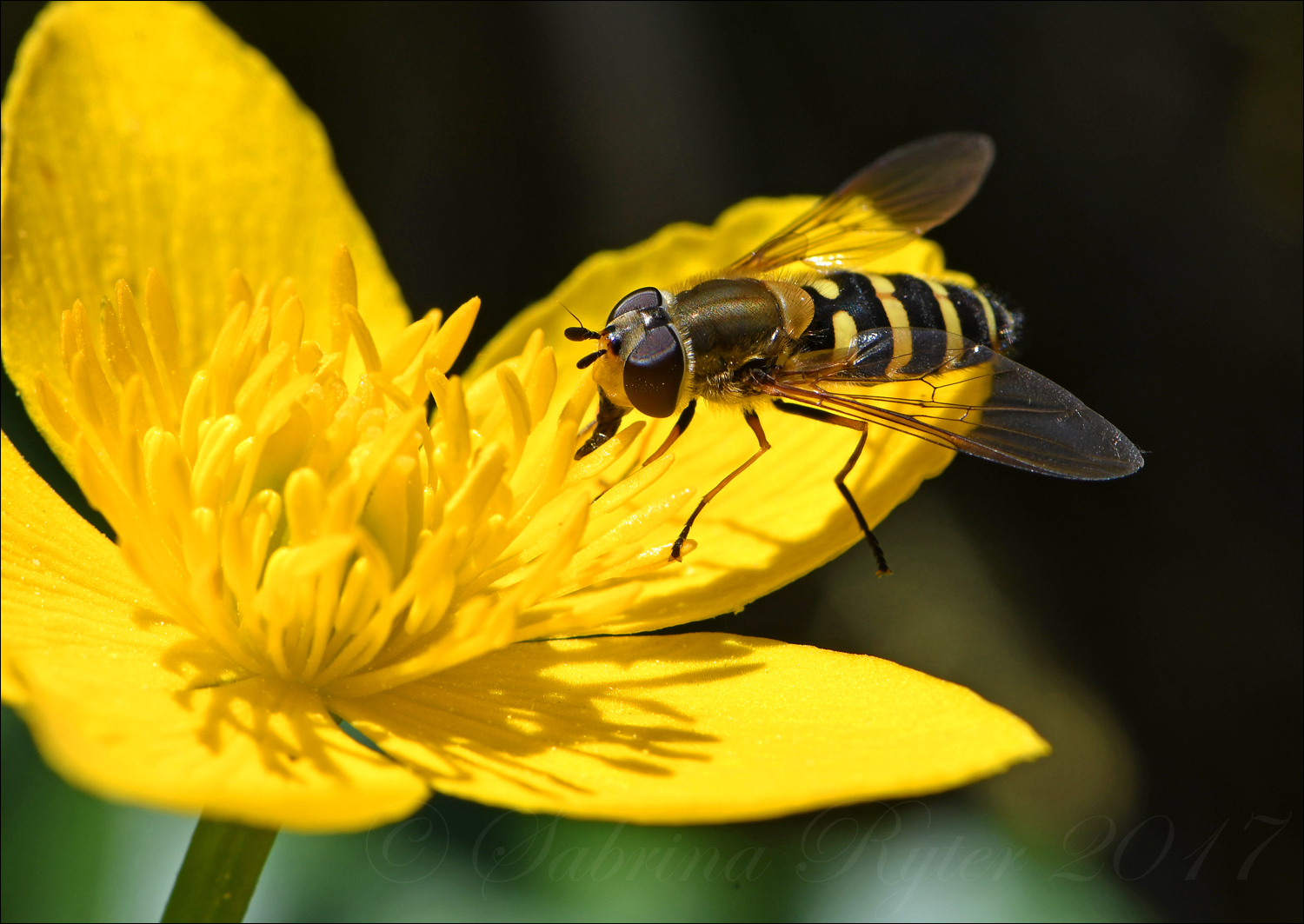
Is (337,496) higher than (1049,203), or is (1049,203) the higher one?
(1049,203)

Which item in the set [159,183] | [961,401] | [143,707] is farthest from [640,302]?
[143,707]

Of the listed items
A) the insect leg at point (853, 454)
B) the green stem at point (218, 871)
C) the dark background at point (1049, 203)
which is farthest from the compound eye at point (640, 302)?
the dark background at point (1049, 203)

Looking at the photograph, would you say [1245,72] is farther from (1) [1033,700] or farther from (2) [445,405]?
(2) [445,405]

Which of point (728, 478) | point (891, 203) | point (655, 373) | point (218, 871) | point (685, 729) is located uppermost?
point (891, 203)

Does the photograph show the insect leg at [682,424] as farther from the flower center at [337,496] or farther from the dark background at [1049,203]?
the dark background at [1049,203]

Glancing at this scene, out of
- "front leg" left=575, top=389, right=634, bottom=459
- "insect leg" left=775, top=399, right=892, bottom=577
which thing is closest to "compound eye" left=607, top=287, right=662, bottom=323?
"front leg" left=575, top=389, right=634, bottom=459

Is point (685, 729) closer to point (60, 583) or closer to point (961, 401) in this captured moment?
point (961, 401)
